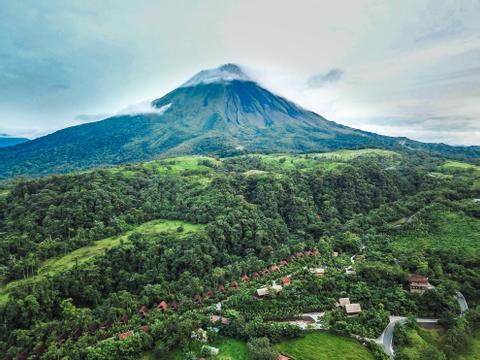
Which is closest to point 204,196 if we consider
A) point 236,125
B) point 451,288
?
point 451,288

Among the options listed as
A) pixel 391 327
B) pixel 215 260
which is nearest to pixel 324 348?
pixel 391 327

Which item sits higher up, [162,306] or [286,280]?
[286,280]

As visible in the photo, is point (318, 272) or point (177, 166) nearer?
point (318, 272)

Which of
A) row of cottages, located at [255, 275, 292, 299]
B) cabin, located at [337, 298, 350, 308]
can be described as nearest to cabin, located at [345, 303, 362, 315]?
cabin, located at [337, 298, 350, 308]

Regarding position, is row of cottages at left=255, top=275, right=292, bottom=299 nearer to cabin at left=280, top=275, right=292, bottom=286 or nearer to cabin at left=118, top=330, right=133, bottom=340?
cabin at left=280, top=275, right=292, bottom=286

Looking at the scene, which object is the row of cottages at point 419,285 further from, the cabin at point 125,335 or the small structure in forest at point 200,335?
the cabin at point 125,335

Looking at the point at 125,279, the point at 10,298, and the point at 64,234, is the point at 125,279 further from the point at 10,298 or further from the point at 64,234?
the point at 64,234

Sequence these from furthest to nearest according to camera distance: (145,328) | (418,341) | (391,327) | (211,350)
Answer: (145,328)
(391,327)
(211,350)
(418,341)

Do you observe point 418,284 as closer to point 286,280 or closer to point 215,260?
point 286,280
